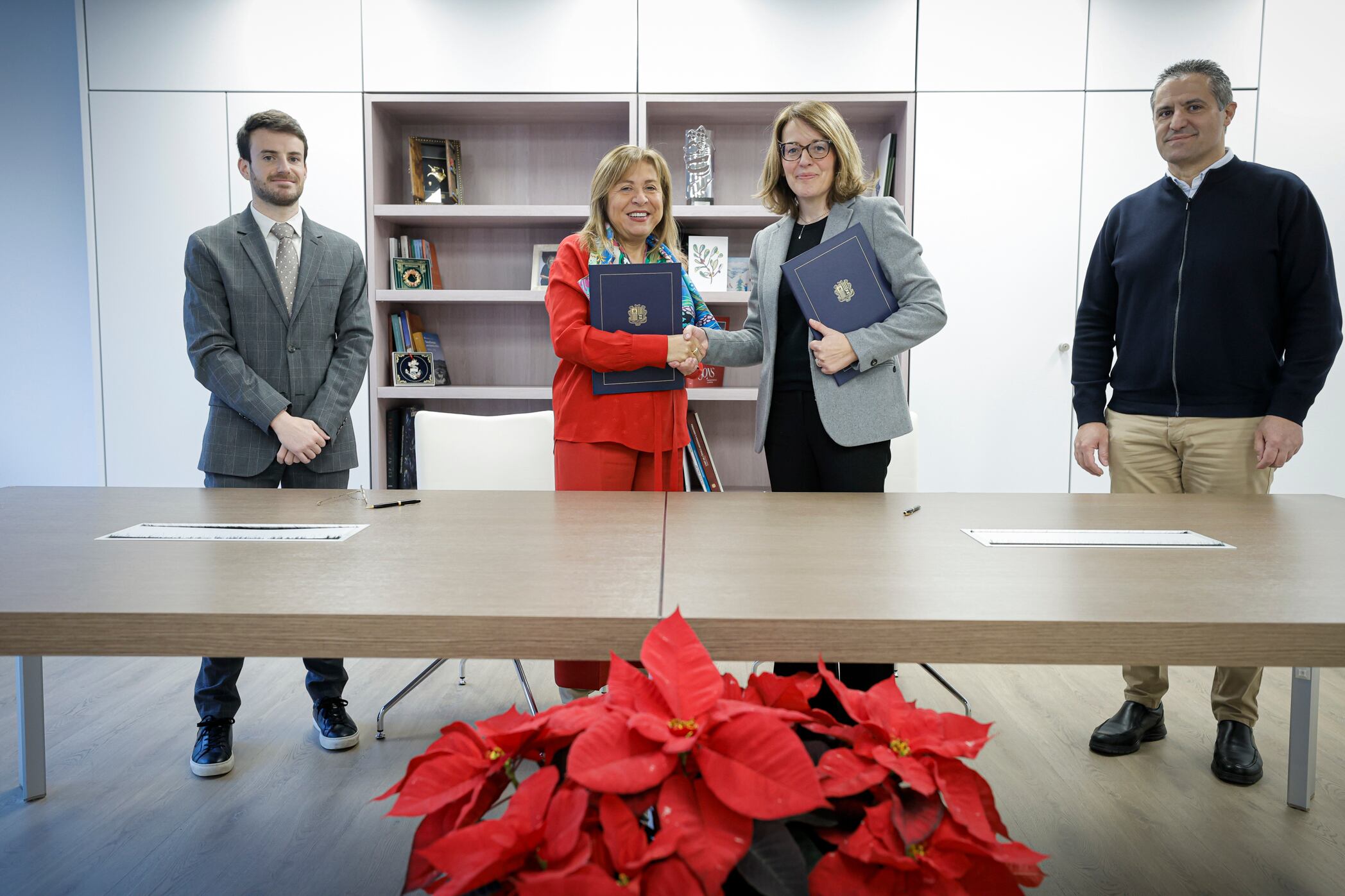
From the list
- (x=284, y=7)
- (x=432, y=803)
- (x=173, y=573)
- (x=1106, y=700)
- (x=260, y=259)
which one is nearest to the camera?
(x=432, y=803)

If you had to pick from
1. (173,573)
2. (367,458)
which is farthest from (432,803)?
(367,458)

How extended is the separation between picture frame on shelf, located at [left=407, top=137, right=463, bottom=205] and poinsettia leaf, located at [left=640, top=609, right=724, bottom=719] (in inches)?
128

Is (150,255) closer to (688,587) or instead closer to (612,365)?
(612,365)

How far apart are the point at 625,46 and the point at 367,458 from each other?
Result: 1.92 meters

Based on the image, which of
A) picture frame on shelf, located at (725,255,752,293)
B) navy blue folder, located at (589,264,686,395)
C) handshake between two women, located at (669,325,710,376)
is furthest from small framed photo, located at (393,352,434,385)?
handshake between two women, located at (669,325,710,376)

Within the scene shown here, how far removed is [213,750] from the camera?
2.05 meters

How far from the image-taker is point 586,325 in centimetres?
225

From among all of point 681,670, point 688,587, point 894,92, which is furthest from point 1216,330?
point 681,670

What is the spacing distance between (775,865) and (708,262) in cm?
327

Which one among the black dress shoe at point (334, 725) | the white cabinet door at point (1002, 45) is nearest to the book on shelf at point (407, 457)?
the black dress shoe at point (334, 725)

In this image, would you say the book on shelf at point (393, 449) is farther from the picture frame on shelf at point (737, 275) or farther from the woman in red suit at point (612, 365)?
the woman in red suit at point (612, 365)

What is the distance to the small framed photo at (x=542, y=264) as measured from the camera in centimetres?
376

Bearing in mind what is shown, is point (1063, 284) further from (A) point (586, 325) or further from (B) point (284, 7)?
(B) point (284, 7)

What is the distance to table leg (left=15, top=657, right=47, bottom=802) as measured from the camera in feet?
6.14
